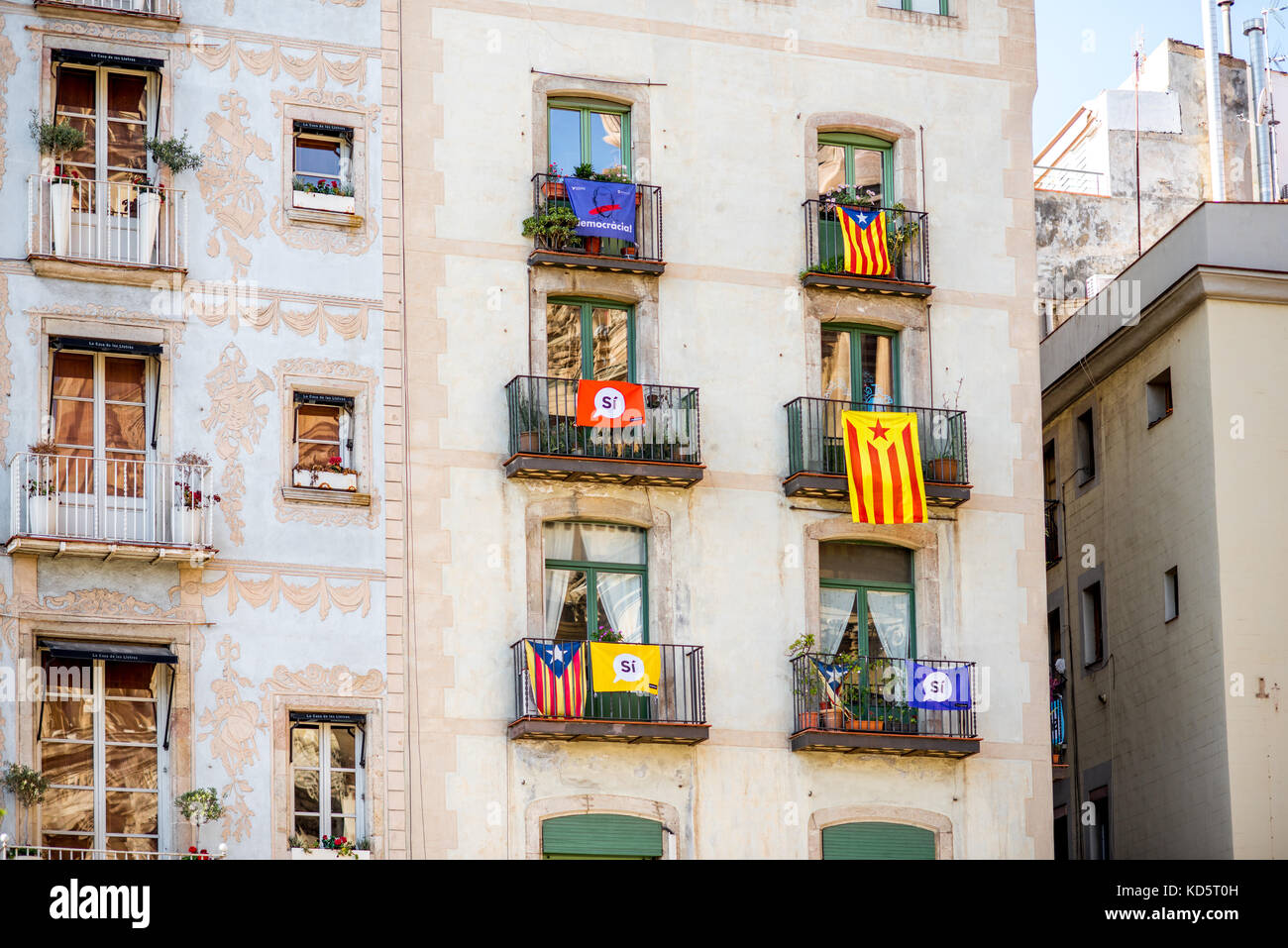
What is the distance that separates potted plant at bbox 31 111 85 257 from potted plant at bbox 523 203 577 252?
20.5 feet

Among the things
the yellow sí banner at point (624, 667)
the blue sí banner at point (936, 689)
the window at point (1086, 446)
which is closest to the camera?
the yellow sí banner at point (624, 667)

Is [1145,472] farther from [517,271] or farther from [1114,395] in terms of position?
[517,271]

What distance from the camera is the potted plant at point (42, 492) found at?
107ft

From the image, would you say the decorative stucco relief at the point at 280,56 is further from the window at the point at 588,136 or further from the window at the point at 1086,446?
the window at the point at 1086,446

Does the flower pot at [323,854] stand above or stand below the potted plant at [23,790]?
below

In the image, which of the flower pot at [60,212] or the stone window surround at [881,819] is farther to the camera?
the stone window surround at [881,819]

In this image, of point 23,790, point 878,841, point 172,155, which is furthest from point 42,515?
point 878,841

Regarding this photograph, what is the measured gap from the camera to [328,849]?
1304 inches

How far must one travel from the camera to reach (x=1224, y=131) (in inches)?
2042

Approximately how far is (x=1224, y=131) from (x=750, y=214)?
59.6 ft

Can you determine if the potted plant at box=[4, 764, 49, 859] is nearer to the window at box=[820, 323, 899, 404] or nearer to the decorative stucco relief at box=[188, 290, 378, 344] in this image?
the decorative stucco relief at box=[188, 290, 378, 344]

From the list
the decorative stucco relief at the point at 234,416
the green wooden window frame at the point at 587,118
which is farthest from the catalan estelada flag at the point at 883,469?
the decorative stucco relief at the point at 234,416

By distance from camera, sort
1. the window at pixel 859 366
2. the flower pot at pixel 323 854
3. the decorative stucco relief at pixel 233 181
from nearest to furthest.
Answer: the flower pot at pixel 323 854
the decorative stucco relief at pixel 233 181
the window at pixel 859 366

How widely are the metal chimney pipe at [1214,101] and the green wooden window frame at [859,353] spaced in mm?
15826
